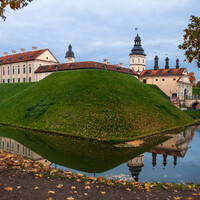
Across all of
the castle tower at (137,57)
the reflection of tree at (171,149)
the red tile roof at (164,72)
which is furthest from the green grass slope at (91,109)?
the castle tower at (137,57)

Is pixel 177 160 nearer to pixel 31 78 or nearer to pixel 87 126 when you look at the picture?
pixel 87 126

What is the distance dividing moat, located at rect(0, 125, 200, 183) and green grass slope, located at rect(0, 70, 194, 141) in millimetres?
2447

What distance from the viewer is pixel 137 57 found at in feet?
332

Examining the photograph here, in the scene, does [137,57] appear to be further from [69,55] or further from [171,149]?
[171,149]

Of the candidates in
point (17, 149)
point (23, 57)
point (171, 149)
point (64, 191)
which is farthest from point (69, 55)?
point (64, 191)

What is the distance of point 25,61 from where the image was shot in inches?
2869

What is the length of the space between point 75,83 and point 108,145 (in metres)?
19.1

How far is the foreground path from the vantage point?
28.9 feet

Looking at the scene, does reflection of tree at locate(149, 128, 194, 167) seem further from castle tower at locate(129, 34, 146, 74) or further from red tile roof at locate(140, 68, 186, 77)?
castle tower at locate(129, 34, 146, 74)

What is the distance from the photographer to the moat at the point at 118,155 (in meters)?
13.6

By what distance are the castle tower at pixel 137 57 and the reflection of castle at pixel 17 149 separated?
276ft

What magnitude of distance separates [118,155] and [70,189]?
28.2 feet

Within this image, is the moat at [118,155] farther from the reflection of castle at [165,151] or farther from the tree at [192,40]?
the tree at [192,40]

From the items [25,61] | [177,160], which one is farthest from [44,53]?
[177,160]
